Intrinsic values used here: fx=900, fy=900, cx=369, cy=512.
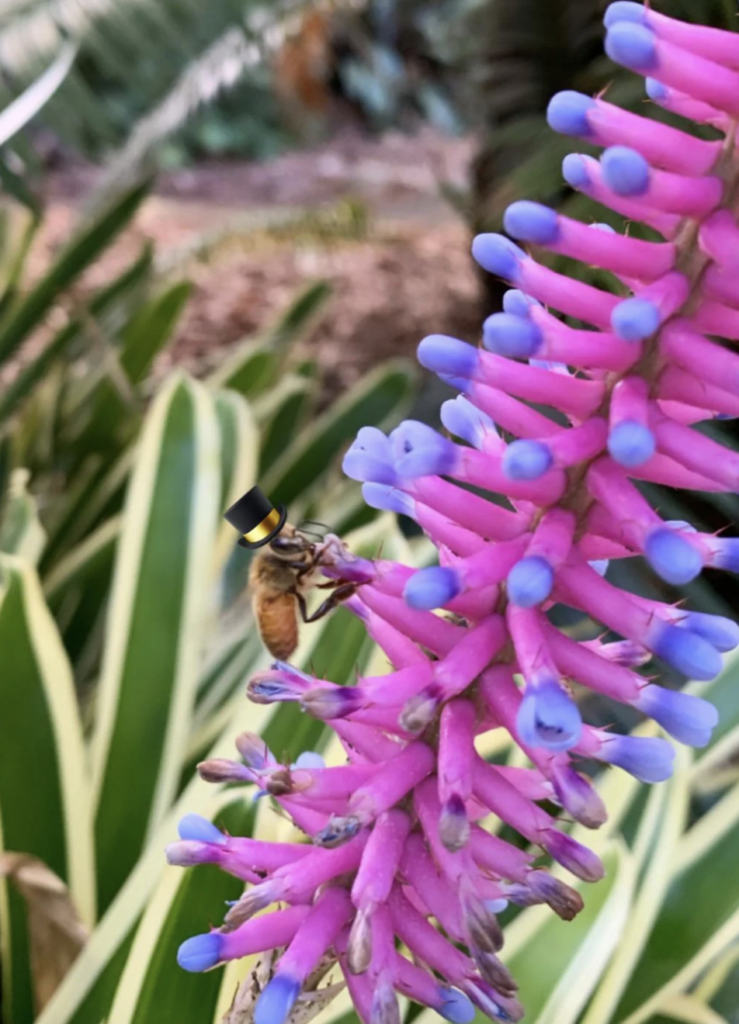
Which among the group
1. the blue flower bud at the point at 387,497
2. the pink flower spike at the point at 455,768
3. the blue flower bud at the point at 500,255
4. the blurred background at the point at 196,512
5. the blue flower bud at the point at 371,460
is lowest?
the blurred background at the point at 196,512

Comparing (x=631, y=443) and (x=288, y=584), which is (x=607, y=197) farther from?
(x=288, y=584)

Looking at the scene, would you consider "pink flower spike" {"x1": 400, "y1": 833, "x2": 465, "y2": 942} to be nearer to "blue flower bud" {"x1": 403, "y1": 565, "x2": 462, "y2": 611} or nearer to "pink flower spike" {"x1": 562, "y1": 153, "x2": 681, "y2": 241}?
"blue flower bud" {"x1": 403, "y1": 565, "x2": 462, "y2": 611}

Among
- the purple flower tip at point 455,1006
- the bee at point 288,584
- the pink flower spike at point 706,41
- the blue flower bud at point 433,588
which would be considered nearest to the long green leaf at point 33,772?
the bee at point 288,584

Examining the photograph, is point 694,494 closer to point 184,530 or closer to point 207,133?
point 184,530

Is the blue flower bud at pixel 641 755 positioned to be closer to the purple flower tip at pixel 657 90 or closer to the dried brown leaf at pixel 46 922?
the purple flower tip at pixel 657 90

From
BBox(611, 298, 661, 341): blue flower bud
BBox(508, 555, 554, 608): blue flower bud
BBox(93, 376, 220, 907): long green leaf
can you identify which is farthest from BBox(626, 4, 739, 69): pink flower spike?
BBox(93, 376, 220, 907): long green leaf

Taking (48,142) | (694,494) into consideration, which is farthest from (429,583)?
(48,142)
